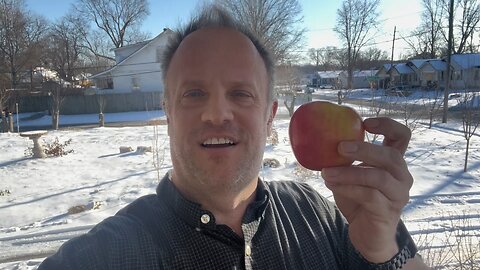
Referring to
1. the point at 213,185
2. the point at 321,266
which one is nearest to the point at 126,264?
the point at 213,185

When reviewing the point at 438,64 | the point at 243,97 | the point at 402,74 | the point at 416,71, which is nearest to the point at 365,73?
the point at 402,74

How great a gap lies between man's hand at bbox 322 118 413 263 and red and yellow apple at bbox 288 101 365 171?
0.07m

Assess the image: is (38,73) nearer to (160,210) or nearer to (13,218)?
(13,218)

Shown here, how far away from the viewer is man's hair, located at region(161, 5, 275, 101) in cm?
174

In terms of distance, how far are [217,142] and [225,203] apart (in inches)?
11.8

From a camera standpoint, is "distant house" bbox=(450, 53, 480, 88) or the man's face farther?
"distant house" bbox=(450, 53, 480, 88)

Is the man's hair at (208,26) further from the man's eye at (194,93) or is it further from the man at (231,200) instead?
the man's eye at (194,93)

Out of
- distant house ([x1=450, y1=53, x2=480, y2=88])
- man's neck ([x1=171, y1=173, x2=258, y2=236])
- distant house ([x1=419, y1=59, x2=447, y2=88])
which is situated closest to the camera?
man's neck ([x1=171, y1=173, x2=258, y2=236])

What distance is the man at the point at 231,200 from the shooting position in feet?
4.03

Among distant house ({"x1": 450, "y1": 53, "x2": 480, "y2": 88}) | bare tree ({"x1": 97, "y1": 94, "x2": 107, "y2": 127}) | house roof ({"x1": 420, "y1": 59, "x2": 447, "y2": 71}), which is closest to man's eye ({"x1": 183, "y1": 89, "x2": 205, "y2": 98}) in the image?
bare tree ({"x1": 97, "y1": 94, "x2": 107, "y2": 127})

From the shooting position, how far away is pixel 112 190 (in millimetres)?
7113

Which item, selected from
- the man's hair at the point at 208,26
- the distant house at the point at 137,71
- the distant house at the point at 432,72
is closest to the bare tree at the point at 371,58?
the distant house at the point at 432,72

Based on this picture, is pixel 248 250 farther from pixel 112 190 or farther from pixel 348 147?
pixel 112 190

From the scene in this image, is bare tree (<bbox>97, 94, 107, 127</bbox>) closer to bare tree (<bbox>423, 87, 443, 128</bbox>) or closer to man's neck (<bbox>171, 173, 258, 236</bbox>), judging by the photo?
bare tree (<bbox>423, 87, 443, 128</bbox>)
